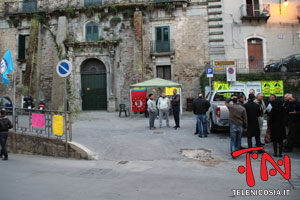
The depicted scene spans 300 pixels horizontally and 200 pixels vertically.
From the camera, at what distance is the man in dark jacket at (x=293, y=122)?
657cm

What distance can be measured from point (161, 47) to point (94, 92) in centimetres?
717

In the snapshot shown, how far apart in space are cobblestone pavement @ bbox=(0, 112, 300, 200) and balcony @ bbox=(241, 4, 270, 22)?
1383 cm

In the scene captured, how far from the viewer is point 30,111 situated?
862 centimetres

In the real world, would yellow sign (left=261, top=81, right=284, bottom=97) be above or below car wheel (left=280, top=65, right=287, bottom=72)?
below

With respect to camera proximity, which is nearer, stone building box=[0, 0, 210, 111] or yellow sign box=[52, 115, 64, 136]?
yellow sign box=[52, 115, 64, 136]

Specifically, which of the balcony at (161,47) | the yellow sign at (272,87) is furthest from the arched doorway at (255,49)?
the balcony at (161,47)

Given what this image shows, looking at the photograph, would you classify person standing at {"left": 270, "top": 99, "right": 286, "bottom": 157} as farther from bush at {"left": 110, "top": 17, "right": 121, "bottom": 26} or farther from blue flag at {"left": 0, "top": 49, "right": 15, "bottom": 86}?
bush at {"left": 110, "top": 17, "right": 121, "bottom": 26}

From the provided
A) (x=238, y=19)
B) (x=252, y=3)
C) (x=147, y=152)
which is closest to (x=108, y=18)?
(x=238, y=19)

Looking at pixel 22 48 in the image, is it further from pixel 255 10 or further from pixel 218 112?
pixel 255 10

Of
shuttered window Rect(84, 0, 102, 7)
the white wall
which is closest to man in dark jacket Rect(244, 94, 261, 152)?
the white wall

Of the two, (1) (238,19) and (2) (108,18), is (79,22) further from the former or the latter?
(1) (238,19)

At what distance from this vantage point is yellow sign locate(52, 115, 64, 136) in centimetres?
743

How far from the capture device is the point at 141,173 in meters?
5.19

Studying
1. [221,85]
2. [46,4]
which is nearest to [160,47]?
[221,85]
